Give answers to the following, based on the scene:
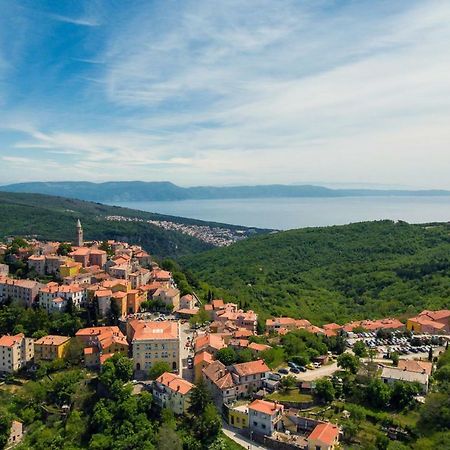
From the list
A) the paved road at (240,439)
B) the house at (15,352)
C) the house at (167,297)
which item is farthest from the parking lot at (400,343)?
the house at (15,352)

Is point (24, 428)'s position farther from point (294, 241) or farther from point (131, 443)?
point (294, 241)

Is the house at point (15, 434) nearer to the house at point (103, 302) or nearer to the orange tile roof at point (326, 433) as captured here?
the house at point (103, 302)

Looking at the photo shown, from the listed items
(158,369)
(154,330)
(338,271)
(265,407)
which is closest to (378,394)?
(265,407)

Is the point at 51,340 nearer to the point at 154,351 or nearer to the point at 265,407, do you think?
the point at 154,351

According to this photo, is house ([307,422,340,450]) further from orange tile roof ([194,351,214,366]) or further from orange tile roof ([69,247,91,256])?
orange tile roof ([69,247,91,256])

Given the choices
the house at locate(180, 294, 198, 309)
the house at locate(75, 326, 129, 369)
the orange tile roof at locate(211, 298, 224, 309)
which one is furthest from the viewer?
the orange tile roof at locate(211, 298, 224, 309)

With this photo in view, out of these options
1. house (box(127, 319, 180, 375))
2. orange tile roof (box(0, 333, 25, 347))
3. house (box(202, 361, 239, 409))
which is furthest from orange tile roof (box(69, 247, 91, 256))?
house (box(202, 361, 239, 409))

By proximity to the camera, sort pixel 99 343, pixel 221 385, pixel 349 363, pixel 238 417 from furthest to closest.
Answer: pixel 99 343
pixel 349 363
pixel 221 385
pixel 238 417
